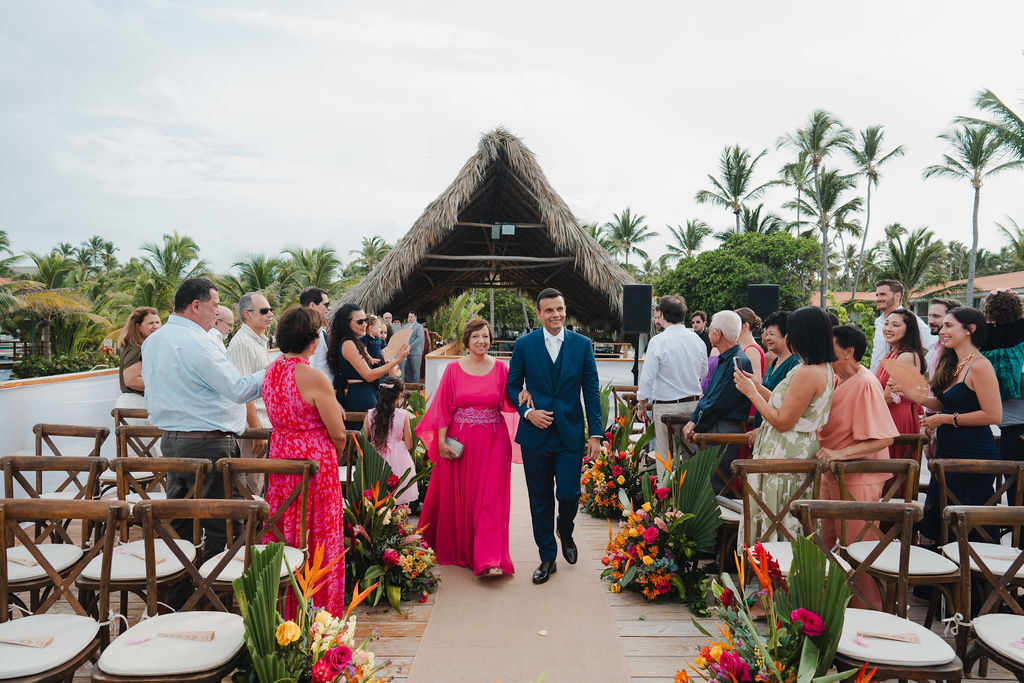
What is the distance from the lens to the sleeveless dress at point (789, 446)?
328cm

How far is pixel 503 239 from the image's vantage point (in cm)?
1065

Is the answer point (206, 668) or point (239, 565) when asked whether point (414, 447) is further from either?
point (206, 668)

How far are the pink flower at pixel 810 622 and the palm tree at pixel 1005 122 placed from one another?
2614cm

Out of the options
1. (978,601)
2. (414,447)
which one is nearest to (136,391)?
(414,447)

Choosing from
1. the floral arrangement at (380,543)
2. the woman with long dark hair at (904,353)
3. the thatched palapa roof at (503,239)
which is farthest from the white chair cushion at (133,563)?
the thatched palapa roof at (503,239)

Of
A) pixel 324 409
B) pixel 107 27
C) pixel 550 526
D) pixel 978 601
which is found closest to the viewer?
pixel 324 409

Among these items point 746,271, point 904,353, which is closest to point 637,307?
point 904,353

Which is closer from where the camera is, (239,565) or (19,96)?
(239,565)

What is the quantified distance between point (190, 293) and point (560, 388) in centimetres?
232

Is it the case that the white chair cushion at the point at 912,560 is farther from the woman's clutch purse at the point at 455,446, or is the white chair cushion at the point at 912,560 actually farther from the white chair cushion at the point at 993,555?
the woman's clutch purse at the point at 455,446

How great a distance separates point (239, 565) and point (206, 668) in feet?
2.90

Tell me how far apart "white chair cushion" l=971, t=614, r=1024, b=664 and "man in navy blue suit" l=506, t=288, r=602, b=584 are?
217 cm

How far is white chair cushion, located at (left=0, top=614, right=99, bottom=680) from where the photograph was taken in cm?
201

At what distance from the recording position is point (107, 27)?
1222cm
